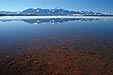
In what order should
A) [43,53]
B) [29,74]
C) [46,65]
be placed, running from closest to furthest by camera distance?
[29,74]
[46,65]
[43,53]

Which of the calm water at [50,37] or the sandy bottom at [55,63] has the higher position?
the sandy bottom at [55,63]

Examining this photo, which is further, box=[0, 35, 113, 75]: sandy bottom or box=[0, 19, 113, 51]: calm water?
box=[0, 19, 113, 51]: calm water

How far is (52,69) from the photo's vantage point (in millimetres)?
13336

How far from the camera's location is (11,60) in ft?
50.7

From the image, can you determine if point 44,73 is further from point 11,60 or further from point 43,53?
point 43,53

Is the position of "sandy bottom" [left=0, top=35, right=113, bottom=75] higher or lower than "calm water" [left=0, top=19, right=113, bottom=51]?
higher

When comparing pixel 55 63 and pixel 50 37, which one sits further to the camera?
pixel 50 37

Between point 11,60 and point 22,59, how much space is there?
94 cm

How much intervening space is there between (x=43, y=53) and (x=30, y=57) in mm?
1927

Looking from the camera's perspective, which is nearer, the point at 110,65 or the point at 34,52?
the point at 110,65

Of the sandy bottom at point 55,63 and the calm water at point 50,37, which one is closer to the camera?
the sandy bottom at point 55,63

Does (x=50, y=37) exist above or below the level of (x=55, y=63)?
below

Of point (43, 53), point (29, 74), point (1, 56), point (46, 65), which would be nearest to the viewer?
point (29, 74)

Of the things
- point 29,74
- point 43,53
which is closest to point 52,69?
point 29,74
